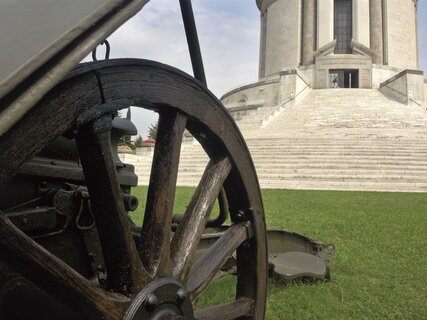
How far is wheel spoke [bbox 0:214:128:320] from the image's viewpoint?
1.05m

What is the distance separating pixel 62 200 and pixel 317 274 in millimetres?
2434

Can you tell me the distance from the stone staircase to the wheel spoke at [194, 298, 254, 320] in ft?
39.3

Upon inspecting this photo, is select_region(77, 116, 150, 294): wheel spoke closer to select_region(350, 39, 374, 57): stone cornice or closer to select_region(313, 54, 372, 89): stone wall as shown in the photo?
select_region(313, 54, 372, 89): stone wall

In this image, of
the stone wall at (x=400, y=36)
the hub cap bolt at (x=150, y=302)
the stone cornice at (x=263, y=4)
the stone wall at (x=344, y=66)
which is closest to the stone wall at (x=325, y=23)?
the stone wall at (x=344, y=66)

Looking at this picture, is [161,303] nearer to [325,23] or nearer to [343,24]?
[325,23]

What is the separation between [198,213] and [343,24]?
42.6 meters

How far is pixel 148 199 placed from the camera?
1.46 m

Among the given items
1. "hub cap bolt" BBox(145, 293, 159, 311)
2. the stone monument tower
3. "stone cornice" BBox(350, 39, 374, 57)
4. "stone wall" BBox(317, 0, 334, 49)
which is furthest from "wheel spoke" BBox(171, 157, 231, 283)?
"stone wall" BBox(317, 0, 334, 49)

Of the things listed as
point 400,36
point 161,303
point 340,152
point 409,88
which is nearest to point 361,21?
point 400,36

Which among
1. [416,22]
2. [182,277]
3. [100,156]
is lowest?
[182,277]

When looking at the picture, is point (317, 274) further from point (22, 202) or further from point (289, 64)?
point (289, 64)

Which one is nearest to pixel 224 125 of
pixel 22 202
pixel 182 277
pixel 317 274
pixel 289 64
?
pixel 182 277

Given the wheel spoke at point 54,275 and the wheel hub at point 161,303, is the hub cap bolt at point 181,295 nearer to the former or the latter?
the wheel hub at point 161,303

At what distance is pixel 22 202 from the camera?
1471 mm
